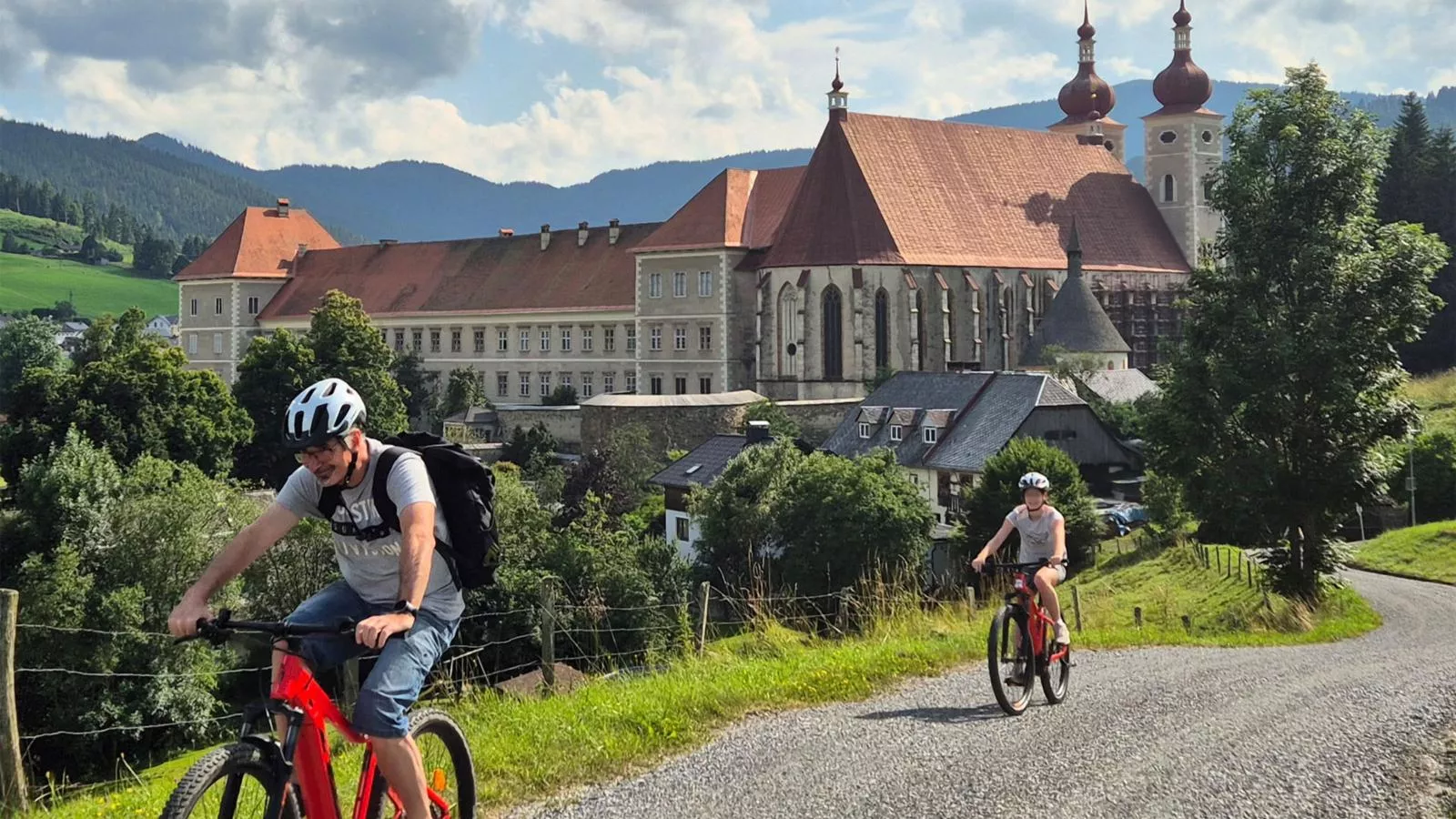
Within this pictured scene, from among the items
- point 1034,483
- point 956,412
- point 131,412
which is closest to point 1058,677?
point 1034,483

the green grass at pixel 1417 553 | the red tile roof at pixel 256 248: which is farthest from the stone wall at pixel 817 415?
the red tile roof at pixel 256 248

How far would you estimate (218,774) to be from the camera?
4.85 meters

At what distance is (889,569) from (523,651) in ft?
31.0

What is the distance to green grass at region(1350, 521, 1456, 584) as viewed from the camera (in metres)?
33.4

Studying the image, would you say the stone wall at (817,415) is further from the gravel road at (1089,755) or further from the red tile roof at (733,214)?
the gravel road at (1089,755)

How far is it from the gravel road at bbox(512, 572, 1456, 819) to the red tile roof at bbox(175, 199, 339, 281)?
279 ft

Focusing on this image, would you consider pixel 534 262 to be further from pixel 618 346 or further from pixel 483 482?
pixel 483 482

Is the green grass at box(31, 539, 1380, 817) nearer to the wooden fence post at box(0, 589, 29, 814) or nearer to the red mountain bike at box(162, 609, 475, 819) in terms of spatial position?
the wooden fence post at box(0, 589, 29, 814)

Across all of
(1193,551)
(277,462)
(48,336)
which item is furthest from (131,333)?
(1193,551)

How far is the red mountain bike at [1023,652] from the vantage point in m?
9.18

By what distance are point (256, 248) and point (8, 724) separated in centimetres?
8665

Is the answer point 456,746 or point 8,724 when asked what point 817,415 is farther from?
point 456,746

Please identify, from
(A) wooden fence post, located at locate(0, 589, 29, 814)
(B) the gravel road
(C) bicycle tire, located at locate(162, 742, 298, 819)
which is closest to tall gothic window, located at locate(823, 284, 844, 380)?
(B) the gravel road

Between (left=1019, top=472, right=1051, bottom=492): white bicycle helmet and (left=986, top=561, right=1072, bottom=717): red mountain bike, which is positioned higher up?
(left=1019, top=472, right=1051, bottom=492): white bicycle helmet
